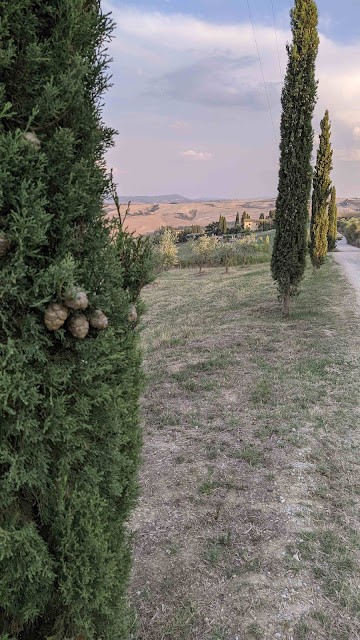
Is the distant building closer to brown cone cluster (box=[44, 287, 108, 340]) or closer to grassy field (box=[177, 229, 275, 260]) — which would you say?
grassy field (box=[177, 229, 275, 260])

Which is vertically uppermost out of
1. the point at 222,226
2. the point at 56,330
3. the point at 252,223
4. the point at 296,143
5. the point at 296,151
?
the point at 252,223

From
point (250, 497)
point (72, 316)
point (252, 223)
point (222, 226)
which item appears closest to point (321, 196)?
point (250, 497)

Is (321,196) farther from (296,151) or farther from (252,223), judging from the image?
(252,223)

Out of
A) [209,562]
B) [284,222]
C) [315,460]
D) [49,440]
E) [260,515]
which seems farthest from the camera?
[284,222]

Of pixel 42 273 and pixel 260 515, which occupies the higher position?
pixel 42 273

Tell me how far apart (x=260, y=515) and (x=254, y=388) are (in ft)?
10.0

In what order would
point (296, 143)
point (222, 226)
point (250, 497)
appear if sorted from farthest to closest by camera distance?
1. point (222, 226)
2. point (296, 143)
3. point (250, 497)

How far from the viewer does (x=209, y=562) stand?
10.2ft

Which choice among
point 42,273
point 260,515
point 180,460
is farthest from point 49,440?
point 180,460

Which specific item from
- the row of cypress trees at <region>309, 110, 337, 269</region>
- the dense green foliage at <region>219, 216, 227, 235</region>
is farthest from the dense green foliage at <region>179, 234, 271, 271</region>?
the dense green foliage at <region>219, 216, 227, 235</region>

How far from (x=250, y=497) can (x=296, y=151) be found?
9754 millimetres

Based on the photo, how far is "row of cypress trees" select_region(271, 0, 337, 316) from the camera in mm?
10375

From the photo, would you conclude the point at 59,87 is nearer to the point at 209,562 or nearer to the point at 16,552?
the point at 16,552

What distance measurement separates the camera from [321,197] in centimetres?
2127
